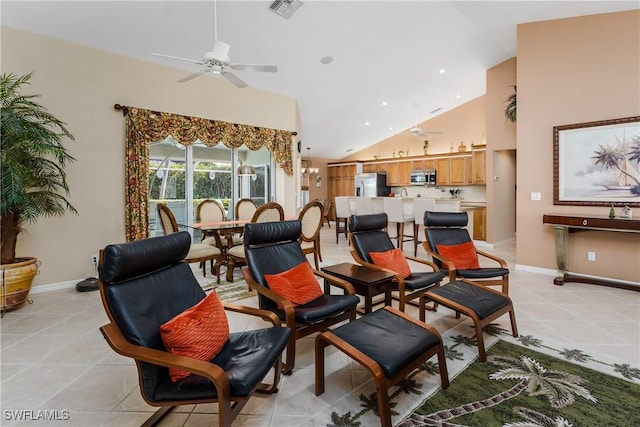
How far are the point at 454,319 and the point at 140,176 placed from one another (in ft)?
15.0

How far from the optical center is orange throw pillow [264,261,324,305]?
2482 millimetres

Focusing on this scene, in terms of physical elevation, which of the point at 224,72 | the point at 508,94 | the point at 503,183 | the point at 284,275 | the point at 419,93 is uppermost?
the point at 419,93

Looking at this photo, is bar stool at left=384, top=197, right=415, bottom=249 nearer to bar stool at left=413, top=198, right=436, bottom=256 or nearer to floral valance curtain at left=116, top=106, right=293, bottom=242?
bar stool at left=413, top=198, right=436, bottom=256

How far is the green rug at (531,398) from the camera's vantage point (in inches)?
69.1

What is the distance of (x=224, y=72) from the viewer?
3156 millimetres

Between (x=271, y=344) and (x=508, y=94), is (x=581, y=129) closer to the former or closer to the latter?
(x=508, y=94)

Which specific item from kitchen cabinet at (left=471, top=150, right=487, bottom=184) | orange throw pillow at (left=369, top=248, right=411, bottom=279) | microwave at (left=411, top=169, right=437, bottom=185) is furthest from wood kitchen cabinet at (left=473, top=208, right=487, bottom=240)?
orange throw pillow at (left=369, top=248, right=411, bottom=279)

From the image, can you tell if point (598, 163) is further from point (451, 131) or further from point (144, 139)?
point (144, 139)

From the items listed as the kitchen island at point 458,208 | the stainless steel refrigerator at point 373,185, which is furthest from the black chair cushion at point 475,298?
the stainless steel refrigerator at point 373,185

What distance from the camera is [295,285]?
256 centimetres

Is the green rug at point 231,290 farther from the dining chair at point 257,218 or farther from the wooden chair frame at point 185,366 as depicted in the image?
the wooden chair frame at point 185,366

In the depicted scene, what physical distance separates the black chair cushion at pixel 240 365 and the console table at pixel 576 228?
4.16m

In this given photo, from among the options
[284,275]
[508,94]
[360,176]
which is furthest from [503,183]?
[284,275]

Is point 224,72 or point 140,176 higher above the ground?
point 224,72
